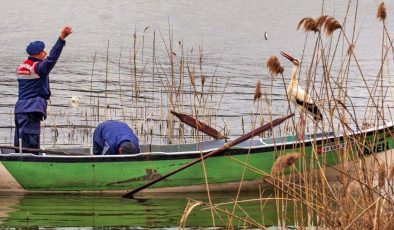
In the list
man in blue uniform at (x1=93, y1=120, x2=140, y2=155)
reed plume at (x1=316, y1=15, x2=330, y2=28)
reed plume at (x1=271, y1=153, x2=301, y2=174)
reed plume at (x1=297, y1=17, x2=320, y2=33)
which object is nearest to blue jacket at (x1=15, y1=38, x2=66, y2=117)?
man in blue uniform at (x1=93, y1=120, x2=140, y2=155)

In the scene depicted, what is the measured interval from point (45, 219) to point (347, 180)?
16.5 feet

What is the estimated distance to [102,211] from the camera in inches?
477

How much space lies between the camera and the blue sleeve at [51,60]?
495 inches

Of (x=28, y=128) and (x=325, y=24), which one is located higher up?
(x=325, y=24)

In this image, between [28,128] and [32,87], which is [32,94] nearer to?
[32,87]

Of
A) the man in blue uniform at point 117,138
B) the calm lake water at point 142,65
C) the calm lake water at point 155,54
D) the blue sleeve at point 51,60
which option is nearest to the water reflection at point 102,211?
the calm lake water at point 142,65

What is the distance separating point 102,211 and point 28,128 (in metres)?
1.62

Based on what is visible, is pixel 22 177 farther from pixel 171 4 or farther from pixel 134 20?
pixel 171 4

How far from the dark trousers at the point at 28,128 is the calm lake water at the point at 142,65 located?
0.64 metres

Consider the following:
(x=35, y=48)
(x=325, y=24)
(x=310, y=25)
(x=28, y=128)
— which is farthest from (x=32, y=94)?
(x=325, y=24)

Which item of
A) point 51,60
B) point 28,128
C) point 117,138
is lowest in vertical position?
point 117,138

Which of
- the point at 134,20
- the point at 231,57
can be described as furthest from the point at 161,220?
the point at 134,20

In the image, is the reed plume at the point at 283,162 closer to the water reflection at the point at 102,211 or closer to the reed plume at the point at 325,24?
the reed plume at the point at 325,24

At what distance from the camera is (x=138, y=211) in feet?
39.6
